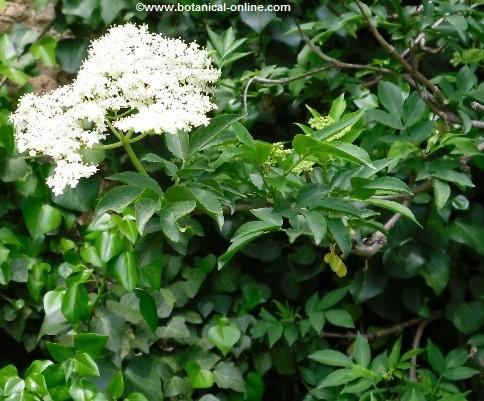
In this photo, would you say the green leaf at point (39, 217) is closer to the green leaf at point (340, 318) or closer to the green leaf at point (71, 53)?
the green leaf at point (71, 53)

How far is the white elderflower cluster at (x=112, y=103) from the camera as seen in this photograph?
1.01 m

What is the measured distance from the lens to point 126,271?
57.8 inches

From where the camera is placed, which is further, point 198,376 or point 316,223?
point 198,376

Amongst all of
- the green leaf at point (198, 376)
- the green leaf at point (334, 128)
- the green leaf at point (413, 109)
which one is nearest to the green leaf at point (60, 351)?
the green leaf at point (198, 376)

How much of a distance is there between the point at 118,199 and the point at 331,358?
2.51 ft

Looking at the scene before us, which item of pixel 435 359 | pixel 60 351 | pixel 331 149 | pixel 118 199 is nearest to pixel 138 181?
pixel 118 199

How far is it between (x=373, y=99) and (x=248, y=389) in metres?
0.74

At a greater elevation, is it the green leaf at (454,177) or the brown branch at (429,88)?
the brown branch at (429,88)

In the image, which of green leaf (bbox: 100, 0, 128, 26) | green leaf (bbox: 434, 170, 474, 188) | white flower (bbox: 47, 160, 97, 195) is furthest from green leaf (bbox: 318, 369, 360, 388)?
green leaf (bbox: 100, 0, 128, 26)

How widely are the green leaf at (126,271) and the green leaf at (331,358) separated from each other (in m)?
0.43

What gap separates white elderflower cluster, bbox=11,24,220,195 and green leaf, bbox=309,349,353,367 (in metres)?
0.74

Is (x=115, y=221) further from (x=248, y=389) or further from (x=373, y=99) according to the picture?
(x=373, y=99)

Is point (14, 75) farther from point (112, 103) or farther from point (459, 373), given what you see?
point (459, 373)

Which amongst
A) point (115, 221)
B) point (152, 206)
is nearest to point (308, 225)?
point (152, 206)
